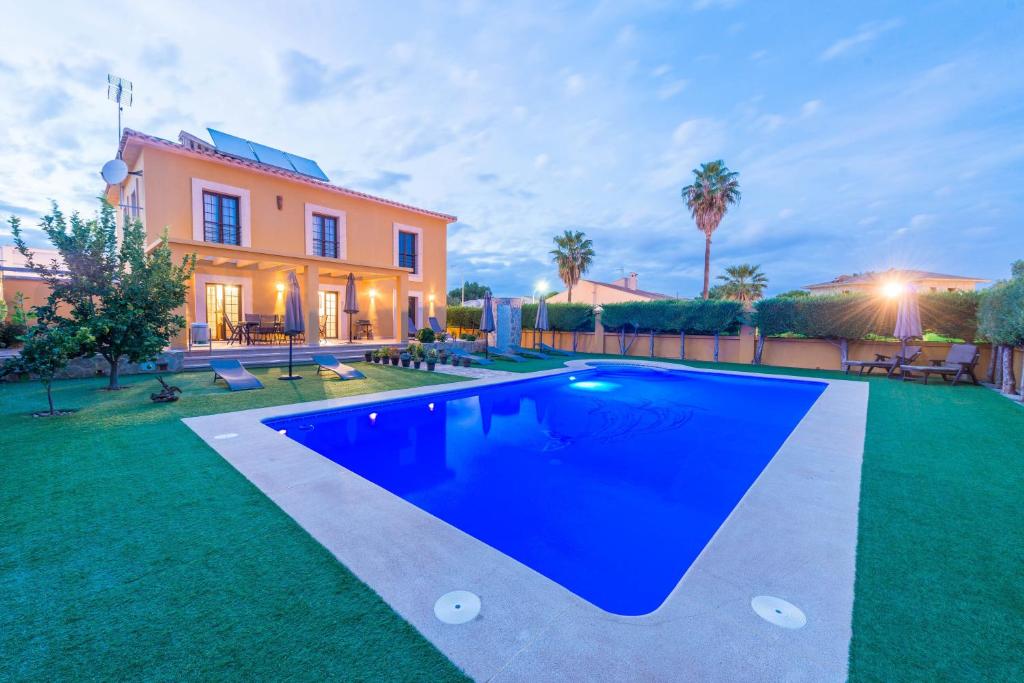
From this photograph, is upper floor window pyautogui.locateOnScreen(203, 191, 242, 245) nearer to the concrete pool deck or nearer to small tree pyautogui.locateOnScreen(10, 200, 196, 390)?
small tree pyautogui.locateOnScreen(10, 200, 196, 390)

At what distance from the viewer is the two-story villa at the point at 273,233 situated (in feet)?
45.5

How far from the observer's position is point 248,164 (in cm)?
1545

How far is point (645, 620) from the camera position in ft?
7.42

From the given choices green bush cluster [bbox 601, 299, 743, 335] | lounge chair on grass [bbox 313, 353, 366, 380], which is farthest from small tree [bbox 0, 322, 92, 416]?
green bush cluster [bbox 601, 299, 743, 335]

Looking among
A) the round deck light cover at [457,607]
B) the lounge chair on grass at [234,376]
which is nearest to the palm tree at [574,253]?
the lounge chair on grass at [234,376]

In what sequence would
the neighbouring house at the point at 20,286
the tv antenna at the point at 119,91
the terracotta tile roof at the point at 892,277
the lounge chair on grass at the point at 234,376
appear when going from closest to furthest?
the lounge chair on grass at the point at 234,376
the tv antenna at the point at 119,91
the neighbouring house at the point at 20,286
the terracotta tile roof at the point at 892,277

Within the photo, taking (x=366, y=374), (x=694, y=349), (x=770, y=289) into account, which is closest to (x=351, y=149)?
(x=366, y=374)

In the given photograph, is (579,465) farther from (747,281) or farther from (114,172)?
(747,281)

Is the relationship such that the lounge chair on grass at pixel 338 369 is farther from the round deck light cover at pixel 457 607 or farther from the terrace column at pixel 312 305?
the round deck light cover at pixel 457 607

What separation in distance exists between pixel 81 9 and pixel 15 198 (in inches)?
1361

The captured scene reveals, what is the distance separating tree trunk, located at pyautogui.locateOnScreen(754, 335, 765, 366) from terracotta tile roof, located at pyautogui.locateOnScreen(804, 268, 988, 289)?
22.7 metres

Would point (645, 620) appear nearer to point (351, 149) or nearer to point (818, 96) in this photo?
point (818, 96)

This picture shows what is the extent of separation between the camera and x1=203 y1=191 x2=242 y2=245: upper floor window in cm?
1505

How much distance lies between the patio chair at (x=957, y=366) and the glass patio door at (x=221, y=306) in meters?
23.5
